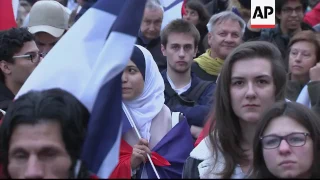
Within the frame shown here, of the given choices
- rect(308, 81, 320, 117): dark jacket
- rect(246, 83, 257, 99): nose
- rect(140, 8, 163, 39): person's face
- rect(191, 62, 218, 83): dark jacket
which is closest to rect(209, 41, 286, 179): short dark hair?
rect(246, 83, 257, 99): nose

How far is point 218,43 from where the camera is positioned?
26.9 ft

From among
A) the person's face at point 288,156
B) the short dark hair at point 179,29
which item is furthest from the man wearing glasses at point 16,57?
the person's face at point 288,156

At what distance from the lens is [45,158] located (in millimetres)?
3479

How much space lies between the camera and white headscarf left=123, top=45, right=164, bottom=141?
19.6ft

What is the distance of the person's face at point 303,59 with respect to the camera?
741 centimetres

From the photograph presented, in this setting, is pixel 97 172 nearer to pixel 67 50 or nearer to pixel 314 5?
pixel 67 50

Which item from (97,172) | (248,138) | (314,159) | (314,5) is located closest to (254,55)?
(248,138)

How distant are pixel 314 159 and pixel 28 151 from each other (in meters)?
1.48

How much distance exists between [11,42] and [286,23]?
3365mm

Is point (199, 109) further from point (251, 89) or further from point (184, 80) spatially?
point (251, 89)

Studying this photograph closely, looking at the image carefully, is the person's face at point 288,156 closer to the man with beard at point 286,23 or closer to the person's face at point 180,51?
the person's face at point 180,51

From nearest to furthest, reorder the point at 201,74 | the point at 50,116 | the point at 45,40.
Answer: the point at 50,116, the point at 45,40, the point at 201,74

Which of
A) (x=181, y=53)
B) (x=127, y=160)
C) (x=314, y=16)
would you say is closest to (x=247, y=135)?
(x=127, y=160)

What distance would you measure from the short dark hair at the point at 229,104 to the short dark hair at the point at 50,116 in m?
1.22
